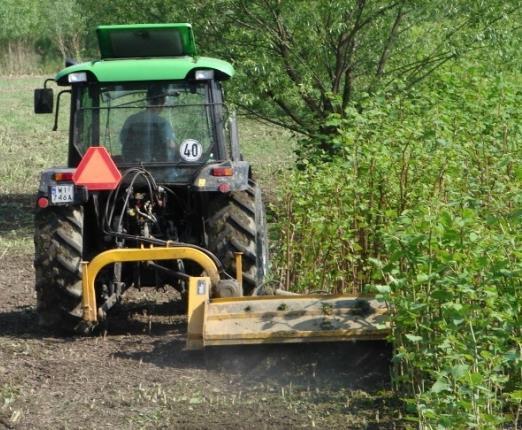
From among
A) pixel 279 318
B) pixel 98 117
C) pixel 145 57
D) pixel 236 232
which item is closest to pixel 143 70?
pixel 98 117

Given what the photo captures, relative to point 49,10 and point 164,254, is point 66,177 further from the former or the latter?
point 49,10

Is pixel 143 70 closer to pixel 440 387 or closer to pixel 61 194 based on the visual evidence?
pixel 61 194

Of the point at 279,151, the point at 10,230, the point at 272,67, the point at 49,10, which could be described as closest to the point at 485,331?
the point at 272,67

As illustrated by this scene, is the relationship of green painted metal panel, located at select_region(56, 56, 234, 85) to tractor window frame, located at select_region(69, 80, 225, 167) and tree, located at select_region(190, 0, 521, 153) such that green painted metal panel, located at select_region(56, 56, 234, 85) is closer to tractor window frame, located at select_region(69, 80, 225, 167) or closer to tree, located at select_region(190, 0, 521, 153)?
tractor window frame, located at select_region(69, 80, 225, 167)

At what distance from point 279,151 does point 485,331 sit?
56.3 feet

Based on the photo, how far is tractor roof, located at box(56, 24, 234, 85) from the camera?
347 inches

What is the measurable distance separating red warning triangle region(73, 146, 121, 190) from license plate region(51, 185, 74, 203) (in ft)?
0.28

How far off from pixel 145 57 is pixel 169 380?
324 cm

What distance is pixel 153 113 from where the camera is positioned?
891cm

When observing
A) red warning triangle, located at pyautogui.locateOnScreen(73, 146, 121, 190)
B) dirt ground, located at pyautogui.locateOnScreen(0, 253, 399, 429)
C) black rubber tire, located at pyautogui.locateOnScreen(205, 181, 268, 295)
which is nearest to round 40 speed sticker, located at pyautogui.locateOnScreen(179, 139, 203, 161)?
black rubber tire, located at pyautogui.locateOnScreen(205, 181, 268, 295)

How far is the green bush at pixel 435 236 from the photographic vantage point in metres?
5.58

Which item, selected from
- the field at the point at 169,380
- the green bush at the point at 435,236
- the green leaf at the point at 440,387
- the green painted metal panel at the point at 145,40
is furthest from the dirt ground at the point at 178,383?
the green painted metal panel at the point at 145,40

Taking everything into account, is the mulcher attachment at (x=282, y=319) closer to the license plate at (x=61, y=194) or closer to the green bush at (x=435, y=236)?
the green bush at (x=435, y=236)

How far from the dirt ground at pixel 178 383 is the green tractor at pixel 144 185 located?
0.43m
